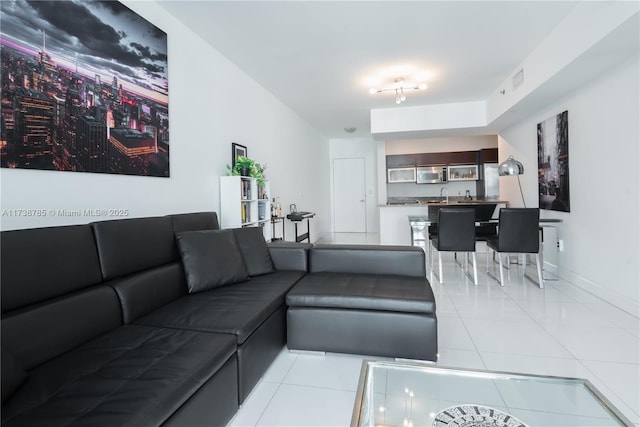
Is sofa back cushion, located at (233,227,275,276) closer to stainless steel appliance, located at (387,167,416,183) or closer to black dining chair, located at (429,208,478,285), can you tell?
black dining chair, located at (429,208,478,285)

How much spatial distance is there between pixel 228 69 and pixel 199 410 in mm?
3375

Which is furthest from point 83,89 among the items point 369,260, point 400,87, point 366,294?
point 400,87

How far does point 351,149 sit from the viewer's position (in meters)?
8.44

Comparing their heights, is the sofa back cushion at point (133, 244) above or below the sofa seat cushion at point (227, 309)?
above

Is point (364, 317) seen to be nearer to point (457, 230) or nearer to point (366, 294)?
point (366, 294)

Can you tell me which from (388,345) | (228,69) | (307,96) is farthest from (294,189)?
(388,345)

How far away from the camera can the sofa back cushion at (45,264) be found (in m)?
1.22

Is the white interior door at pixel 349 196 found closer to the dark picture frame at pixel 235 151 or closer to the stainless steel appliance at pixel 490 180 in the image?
the stainless steel appliance at pixel 490 180

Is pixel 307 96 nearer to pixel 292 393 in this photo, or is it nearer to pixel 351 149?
pixel 351 149

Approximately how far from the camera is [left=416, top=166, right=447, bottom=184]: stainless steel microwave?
756 cm

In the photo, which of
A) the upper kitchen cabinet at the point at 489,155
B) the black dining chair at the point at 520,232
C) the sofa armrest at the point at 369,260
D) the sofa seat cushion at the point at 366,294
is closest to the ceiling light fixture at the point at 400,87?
the black dining chair at the point at 520,232

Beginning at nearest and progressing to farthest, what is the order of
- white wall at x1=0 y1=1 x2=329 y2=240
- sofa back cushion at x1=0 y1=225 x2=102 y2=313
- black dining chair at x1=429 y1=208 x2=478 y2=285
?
sofa back cushion at x1=0 y1=225 x2=102 y2=313 < white wall at x1=0 y1=1 x2=329 y2=240 < black dining chair at x1=429 y1=208 x2=478 y2=285

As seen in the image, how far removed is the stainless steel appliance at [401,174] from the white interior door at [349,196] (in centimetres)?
80

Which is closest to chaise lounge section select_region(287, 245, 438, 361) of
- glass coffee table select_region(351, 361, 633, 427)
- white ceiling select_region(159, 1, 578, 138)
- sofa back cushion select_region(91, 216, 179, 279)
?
glass coffee table select_region(351, 361, 633, 427)
